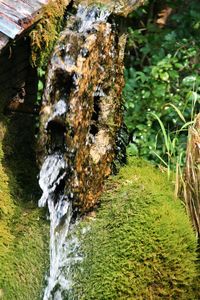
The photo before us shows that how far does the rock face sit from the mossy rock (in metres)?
0.16

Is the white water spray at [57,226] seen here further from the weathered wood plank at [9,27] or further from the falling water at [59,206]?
the weathered wood plank at [9,27]

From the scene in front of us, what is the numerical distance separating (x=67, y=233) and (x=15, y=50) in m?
0.99

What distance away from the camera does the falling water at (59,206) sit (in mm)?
3317

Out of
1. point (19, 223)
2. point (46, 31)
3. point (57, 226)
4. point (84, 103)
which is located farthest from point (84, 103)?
point (19, 223)

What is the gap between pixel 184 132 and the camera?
530 cm

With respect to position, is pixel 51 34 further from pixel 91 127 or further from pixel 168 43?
pixel 168 43

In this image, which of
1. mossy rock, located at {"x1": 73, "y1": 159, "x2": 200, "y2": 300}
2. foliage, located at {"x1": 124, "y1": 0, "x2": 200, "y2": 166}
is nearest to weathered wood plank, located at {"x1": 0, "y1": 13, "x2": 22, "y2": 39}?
mossy rock, located at {"x1": 73, "y1": 159, "x2": 200, "y2": 300}

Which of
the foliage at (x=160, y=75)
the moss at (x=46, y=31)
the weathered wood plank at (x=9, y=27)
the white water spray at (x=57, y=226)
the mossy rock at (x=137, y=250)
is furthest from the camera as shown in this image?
the foliage at (x=160, y=75)

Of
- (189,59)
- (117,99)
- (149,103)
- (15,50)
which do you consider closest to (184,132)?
(149,103)

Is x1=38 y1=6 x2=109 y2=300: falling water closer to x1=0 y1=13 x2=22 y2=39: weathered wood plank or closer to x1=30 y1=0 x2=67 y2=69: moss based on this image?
x1=30 y1=0 x2=67 y2=69: moss

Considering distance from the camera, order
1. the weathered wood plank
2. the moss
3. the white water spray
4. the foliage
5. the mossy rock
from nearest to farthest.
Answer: the weathered wood plank
the mossy rock
the white water spray
the moss
the foliage

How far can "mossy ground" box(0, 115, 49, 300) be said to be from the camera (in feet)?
11.2

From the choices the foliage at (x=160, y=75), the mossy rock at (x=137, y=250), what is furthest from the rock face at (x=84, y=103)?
the foliage at (x=160, y=75)

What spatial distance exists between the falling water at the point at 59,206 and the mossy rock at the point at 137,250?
71mm
